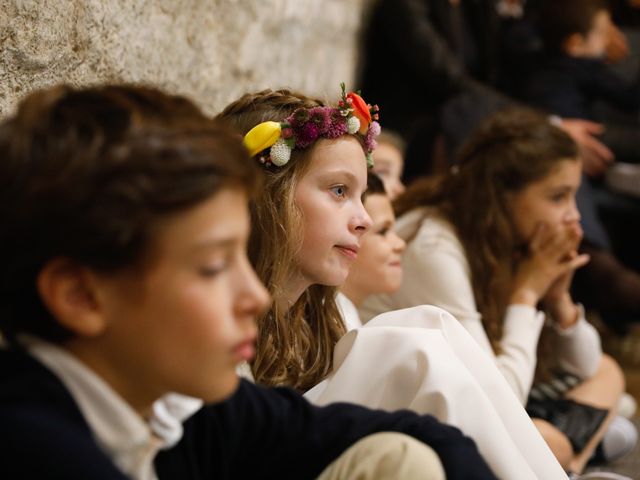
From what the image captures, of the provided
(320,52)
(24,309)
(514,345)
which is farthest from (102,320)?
(320,52)

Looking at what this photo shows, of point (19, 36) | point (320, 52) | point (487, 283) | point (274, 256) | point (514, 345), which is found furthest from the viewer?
point (320, 52)

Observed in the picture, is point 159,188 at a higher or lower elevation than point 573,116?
higher

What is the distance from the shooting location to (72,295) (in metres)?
0.92

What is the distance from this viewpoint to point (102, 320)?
933 millimetres

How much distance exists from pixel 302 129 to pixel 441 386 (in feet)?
2.07

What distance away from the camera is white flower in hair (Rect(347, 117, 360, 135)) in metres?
1.79

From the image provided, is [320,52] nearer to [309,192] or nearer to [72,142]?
[309,192]

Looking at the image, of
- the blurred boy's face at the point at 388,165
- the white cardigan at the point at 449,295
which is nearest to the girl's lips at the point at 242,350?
the white cardigan at the point at 449,295

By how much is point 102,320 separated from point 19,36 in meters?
0.87

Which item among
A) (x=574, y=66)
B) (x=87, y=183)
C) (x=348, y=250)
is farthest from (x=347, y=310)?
(x=574, y=66)

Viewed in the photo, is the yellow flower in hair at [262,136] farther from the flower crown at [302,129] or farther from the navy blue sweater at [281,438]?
the navy blue sweater at [281,438]

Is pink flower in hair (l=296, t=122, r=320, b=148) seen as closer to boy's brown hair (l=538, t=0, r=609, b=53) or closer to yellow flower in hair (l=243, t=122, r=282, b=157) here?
yellow flower in hair (l=243, t=122, r=282, b=157)

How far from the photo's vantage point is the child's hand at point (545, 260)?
261 centimetres

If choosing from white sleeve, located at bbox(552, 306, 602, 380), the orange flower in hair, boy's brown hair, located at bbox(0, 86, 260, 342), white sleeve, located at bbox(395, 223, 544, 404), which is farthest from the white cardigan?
boy's brown hair, located at bbox(0, 86, 260, 342)
